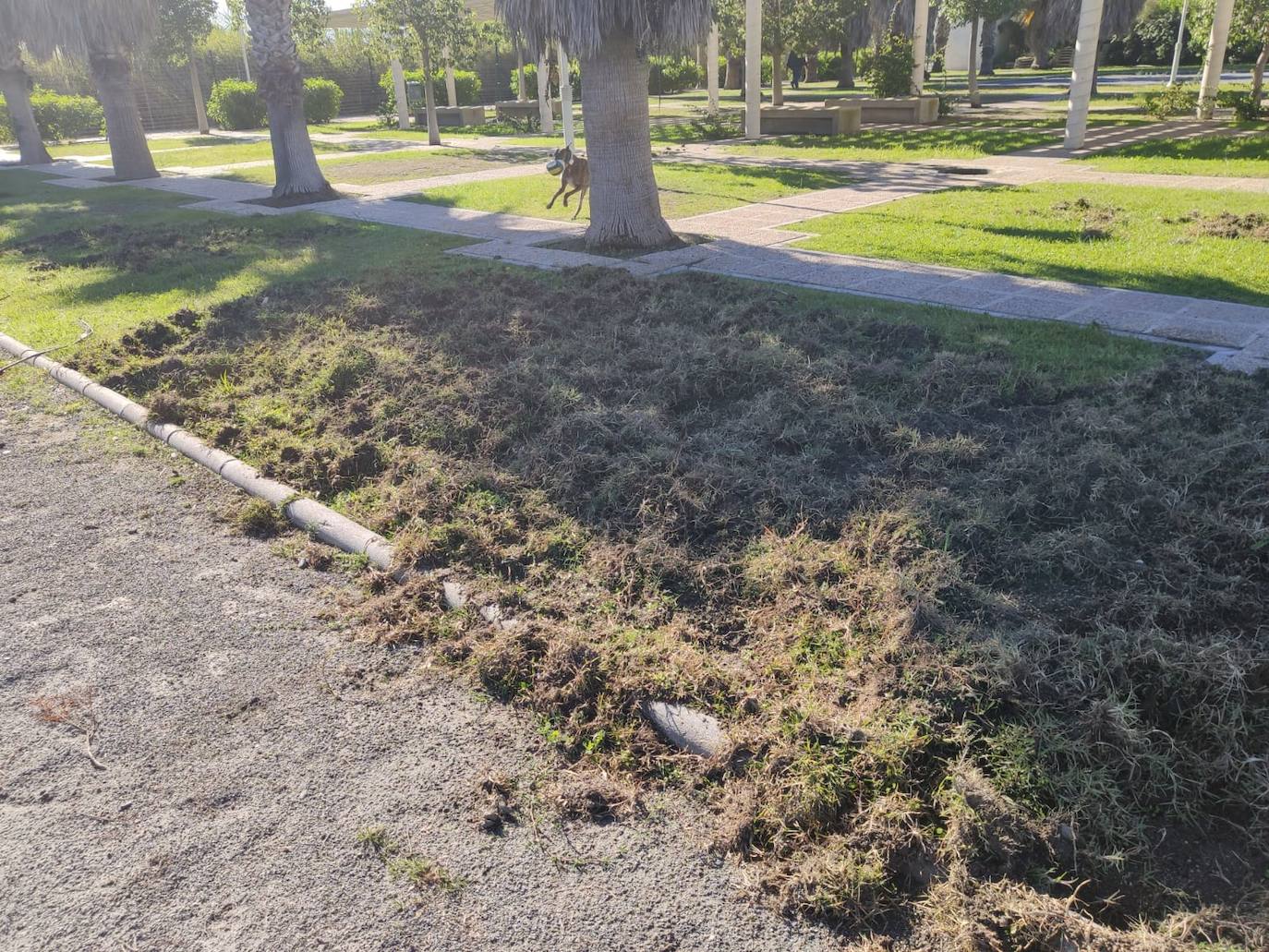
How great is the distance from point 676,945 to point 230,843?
1.46 meters

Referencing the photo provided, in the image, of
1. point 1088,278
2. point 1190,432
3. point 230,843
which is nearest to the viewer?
point 230,843

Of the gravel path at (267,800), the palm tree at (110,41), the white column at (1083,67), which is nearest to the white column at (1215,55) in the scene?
the white column at (1083,67)

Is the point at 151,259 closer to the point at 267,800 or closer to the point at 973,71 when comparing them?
→ the point at 267,800

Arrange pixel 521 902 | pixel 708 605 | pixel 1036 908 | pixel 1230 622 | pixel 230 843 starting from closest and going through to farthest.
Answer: pixel 1036 908
pixel 521 902
pixel 230 843
pixel 1230 622
pixel 708 605

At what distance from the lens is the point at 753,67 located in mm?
22984

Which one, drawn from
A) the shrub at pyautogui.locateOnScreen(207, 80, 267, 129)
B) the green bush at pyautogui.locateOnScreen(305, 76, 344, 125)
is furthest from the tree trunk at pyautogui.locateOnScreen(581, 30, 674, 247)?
the shrub at pyautogui.locateOnScreen(207, 80, 267, 129)

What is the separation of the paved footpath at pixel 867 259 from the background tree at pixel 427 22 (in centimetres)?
810

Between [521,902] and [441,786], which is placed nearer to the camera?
[521,902]

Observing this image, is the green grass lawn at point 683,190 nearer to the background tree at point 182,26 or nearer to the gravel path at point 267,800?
the gravel path at point 267,800

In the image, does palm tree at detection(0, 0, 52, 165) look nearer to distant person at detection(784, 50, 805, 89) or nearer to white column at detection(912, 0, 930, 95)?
white column at detection(912, 0, 930, 95)

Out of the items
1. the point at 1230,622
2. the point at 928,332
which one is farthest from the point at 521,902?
the point at 928,332

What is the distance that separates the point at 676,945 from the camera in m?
2.59

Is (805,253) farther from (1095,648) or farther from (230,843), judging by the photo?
(230,843)

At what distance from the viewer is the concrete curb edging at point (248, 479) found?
4.78m
